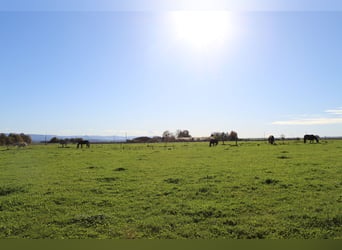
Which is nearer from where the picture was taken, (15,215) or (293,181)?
(15,215)

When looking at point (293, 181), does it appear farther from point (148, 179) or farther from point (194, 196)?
point (148, 179)

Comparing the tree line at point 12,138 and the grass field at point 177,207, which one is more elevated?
the tree line at point 12,138

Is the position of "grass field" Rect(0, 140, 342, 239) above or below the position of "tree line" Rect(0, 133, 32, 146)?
below

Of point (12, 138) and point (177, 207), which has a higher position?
point (12, 138)

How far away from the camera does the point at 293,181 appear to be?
41.6 ft

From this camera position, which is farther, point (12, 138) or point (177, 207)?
point (12, 138)

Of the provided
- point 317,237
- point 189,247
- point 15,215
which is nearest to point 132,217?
point 189,247

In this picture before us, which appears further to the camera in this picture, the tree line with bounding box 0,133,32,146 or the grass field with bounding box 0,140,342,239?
the tree line with bounding box 0,133,32,146

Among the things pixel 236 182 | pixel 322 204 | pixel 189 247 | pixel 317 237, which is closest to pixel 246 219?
pixel 317 237

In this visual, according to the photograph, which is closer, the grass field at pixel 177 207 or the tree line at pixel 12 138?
the grass field at pixel 177 207

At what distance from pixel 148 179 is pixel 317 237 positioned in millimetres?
9457

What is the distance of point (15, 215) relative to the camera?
8602mm

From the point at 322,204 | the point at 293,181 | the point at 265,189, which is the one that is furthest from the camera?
the point at 293,181

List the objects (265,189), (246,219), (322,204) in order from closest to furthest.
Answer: (246,219) → (322,204) → (265,189)
